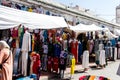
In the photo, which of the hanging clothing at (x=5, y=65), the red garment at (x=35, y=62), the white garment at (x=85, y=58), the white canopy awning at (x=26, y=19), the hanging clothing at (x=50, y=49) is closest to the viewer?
the hanging clothing at (x=5, y=65)

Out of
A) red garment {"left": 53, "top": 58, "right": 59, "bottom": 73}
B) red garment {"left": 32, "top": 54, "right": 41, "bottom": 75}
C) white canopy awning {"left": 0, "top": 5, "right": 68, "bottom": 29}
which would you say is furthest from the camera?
red garment {"left": 53, "top": 58, "right": 59, "bottom": 73}

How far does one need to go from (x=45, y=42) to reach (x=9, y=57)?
544 centimetres

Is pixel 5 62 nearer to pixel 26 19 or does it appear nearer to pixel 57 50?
pixel 26 19

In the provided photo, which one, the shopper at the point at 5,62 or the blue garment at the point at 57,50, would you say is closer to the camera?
the shopper at the point at 5,62

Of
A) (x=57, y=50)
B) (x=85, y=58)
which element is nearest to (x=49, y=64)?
(x=57, y=50)

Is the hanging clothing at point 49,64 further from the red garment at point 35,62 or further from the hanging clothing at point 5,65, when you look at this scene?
the hanging clothing at point 5,65

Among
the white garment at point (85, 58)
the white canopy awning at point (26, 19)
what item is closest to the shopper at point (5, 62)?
the white canopy awning at point (26, 19)

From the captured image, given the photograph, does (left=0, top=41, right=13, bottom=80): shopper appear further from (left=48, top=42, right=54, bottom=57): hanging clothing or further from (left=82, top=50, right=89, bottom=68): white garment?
(left=82, top=50, right=89, bottom=68): white garment

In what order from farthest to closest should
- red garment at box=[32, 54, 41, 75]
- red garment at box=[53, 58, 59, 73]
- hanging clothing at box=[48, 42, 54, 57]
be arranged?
1. hanging clothing at box=[48, 42, 54, 57]
2. red garment at box=[53, 58, 59, 73]
3. red garment at box=[32, 54, 41, 75]

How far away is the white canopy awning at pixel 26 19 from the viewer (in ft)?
25.7

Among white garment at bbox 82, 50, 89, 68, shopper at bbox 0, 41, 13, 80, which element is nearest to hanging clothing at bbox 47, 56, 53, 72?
white garment at bbox 82, 50, 89, 68

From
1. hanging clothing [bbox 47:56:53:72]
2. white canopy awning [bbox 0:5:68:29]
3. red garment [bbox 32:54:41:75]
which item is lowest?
hanging clothing [bbox 47:56:53:72]

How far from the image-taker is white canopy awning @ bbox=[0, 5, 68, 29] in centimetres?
782

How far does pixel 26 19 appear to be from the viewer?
8.44m
